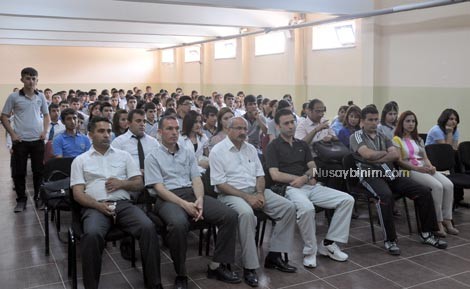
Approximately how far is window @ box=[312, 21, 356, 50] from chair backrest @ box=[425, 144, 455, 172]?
4294 mm

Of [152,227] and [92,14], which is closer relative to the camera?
[152,227]

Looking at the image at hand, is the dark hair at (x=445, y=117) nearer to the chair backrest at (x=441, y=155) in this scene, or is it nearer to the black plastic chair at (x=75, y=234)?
the chair backrest at (x=441, y=155)

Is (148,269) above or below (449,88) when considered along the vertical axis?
below

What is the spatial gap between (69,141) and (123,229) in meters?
1.99

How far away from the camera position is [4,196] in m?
5.88

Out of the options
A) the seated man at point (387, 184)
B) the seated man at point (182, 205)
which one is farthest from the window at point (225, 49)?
the seated man at point (182, 205)

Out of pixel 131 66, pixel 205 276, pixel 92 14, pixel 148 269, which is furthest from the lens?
pixel 131 66

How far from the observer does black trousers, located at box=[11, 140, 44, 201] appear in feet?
16.8

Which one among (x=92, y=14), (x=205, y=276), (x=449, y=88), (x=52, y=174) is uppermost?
(x=92, y=14)

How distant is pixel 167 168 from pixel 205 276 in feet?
2.88

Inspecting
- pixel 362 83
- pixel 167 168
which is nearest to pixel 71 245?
pixel 167 168

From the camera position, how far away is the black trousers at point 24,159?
5109 millimetres

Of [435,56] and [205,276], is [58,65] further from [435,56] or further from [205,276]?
[205,276]

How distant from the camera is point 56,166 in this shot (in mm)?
4066
